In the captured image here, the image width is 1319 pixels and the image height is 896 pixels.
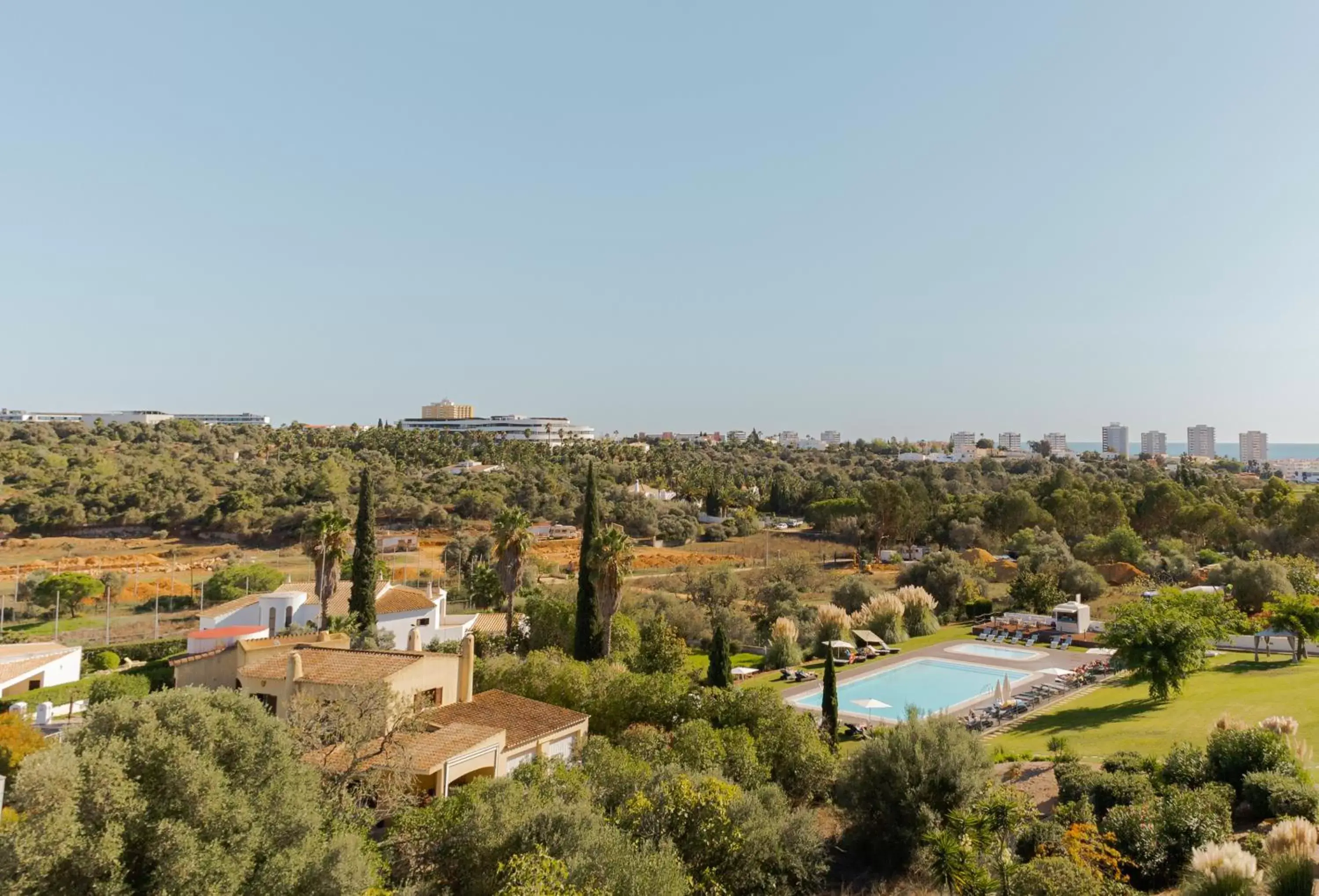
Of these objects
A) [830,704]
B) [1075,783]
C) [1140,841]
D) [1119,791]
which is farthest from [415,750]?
[1119,791]

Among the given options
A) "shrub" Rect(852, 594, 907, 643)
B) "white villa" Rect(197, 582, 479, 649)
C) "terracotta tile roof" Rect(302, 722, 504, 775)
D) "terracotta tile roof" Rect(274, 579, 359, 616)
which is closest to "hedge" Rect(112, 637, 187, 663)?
"white villa" Rect(197, 582, 479, 649)

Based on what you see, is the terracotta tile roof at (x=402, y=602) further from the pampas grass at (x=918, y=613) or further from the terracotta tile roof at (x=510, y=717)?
the pampas grass at (x=918, y=613)

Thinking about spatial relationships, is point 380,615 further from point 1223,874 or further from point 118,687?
point 1223,874

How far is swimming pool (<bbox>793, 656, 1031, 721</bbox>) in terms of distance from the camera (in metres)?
26.3

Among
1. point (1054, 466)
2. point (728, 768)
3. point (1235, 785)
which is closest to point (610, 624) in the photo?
point (728, 768)

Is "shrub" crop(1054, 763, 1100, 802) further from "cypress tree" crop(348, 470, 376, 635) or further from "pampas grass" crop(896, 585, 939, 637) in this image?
"cypress tree" crop(348, 470, 376, 635)

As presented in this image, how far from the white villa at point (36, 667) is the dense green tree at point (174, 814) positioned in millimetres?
20477

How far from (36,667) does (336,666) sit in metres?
15.7

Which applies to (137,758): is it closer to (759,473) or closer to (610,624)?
(610,624)

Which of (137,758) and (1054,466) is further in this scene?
(1054,466)

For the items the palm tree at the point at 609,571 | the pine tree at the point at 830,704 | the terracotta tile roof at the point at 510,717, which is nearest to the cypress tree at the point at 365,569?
the palm tree at the point at 609,571

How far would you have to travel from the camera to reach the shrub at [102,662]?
30203 millimetres

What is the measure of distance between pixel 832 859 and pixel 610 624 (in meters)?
15.2

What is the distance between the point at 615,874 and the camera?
10.2 m
